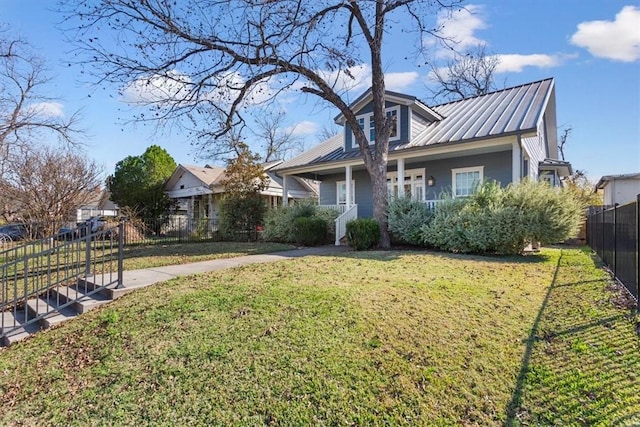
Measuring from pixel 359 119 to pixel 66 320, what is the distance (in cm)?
1417

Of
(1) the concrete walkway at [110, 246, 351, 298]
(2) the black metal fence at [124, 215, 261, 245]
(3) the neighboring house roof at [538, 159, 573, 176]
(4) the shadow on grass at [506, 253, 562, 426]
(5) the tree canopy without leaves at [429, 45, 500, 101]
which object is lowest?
(4) the shadow on grass at [506, 253, 562, 426]

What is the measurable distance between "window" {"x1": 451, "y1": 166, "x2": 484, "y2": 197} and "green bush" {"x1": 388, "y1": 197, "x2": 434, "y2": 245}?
361 cm

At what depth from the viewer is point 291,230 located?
1517cm

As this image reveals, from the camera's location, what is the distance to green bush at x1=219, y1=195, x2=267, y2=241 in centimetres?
1695

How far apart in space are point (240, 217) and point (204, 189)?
9.02 metres

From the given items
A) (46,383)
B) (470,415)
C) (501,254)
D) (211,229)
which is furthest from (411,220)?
(211,229)

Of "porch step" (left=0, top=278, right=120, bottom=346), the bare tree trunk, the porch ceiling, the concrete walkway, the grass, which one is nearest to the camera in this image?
the grass

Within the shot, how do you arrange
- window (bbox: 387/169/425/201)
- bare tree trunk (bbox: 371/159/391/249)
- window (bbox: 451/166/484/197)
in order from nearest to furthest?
bare tree trunk (bbox: 371/159/391/249), window (bbox: 451/166/484/197), window (bbox: 387/169/425/201)

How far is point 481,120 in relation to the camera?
13.8 meters

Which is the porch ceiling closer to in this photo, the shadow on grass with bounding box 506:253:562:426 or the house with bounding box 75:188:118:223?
the shadow on grass with bounding box 506:253:562:426

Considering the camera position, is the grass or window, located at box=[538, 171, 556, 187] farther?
window, located at box=[538, 171, 556, 187]

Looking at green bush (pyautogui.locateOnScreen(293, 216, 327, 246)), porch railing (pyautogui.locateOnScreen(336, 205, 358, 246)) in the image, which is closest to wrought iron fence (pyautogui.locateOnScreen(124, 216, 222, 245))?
green bush (pyautogui.locateOnScreen(293, 216, 327, 246))

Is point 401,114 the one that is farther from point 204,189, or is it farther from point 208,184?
point 208,184

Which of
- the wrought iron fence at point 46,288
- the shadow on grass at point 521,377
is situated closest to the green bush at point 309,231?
the wrought iron fence at point 46,288
